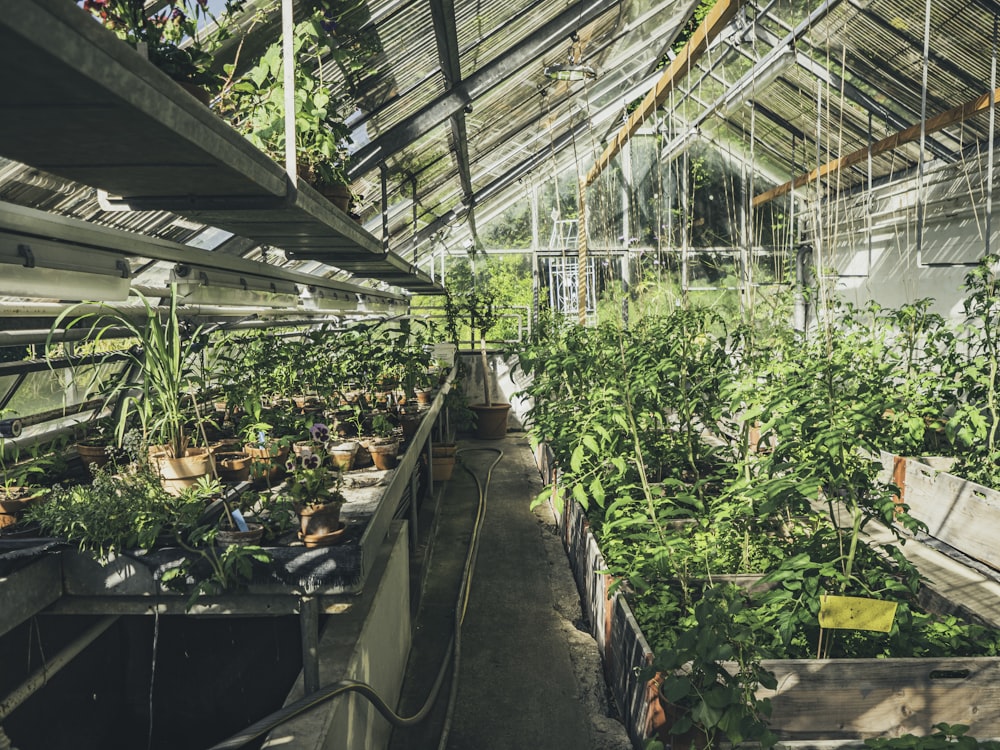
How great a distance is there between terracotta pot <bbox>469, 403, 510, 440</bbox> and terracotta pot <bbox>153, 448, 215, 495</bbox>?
6481 millimetres

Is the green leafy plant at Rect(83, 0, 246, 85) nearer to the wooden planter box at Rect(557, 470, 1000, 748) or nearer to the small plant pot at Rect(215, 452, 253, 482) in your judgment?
the small plant pot at Rect(215, 452, 253, 482)

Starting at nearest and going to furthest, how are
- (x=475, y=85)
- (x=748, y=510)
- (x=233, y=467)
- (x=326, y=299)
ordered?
(x=233, y=467)
(x=748, y=510)
(x=326, y=299)
(x=475, y=85)

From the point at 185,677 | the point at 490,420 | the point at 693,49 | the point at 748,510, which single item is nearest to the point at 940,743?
the point at 748,510

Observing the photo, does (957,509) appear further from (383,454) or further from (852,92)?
(852,92)

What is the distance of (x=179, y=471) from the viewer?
2.12 meters

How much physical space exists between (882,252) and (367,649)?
30.9 feet

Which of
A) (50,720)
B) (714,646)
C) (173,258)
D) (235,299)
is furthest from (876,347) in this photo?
(50,720)

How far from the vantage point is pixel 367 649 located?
7.39 ft

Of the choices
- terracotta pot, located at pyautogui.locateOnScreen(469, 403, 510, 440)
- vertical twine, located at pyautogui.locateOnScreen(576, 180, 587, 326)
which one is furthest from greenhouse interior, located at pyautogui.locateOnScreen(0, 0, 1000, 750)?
terracotta pot, located at pyautogui.locateOnScreen(469, 403, 510, 440)

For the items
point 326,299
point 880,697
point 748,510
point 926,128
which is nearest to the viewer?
point 880,697

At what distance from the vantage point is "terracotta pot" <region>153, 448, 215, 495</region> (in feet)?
6.92

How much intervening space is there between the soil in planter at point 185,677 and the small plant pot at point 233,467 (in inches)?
18.4

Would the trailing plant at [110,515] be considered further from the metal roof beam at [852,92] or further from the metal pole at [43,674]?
the metal roof beam at [852,92]

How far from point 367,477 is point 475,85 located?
2.58m
